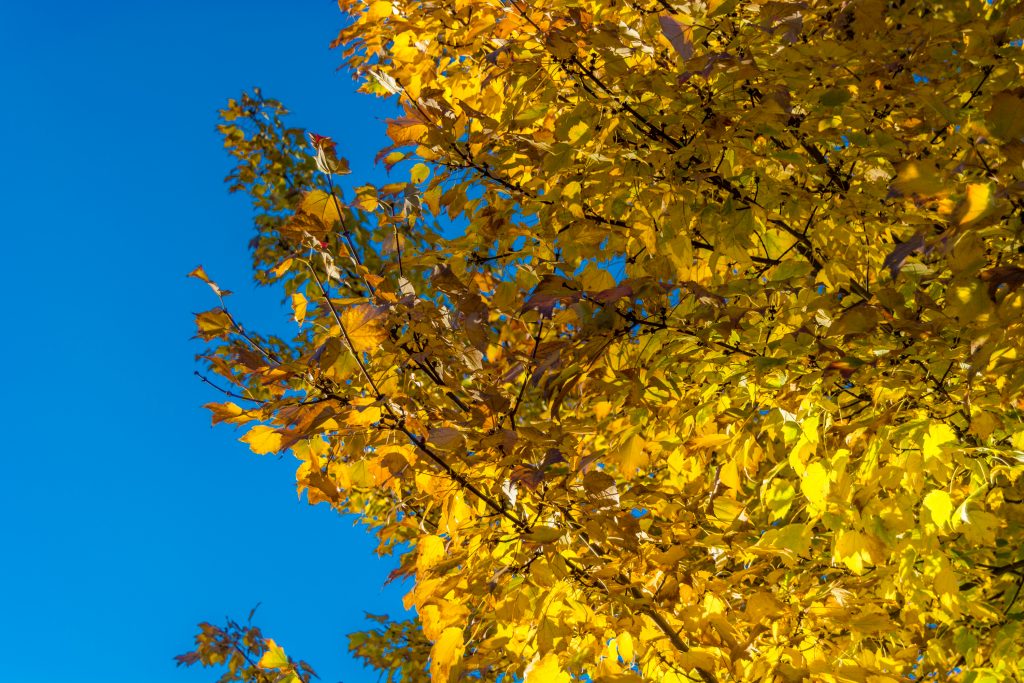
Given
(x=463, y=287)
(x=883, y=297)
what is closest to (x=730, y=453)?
(x=883, y=297)

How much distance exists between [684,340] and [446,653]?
102cm

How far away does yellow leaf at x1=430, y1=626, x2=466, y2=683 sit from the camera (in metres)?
1.88

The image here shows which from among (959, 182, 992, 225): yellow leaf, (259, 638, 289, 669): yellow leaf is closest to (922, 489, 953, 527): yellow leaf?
(959, 182, 992, 225): yellow leaf

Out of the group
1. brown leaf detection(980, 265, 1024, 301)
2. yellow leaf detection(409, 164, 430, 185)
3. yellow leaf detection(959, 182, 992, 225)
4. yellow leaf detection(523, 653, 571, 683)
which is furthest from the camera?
yellow leaf detection(409, 164, 430, 185)

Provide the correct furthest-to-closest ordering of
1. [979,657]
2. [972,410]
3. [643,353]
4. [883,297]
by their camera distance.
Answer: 1. [979,657]
2. [972,410]
3. [643,353]
4. [883,297]

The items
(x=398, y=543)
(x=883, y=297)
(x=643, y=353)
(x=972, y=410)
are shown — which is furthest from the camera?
(x=398, y=543)

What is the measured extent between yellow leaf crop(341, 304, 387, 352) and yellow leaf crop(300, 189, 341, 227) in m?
0.25

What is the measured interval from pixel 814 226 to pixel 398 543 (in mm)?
4504

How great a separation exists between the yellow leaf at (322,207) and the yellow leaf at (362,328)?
0.82 ft

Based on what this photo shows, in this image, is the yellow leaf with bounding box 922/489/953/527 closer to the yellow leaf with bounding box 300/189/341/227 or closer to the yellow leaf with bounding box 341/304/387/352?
the yellow leaf with bounding box 341/304/387/352

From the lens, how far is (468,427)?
1950 millimetres

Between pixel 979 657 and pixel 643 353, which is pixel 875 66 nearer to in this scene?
pixel 643 353

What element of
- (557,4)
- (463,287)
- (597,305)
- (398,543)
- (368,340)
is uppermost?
(398,543)

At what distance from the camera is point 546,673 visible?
1.89 meters
